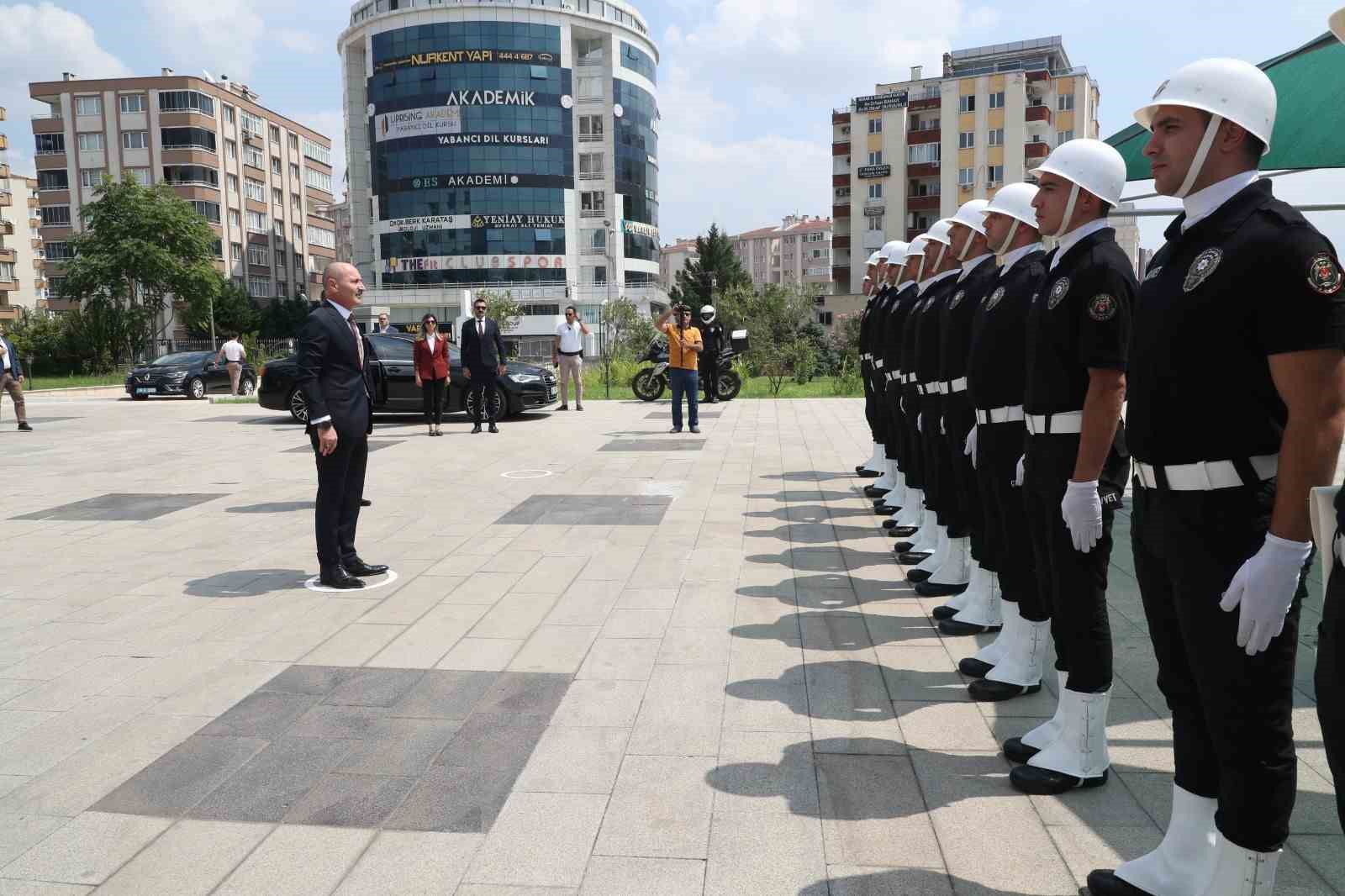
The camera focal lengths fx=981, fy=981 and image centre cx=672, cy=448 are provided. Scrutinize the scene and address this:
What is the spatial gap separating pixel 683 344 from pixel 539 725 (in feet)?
37.0

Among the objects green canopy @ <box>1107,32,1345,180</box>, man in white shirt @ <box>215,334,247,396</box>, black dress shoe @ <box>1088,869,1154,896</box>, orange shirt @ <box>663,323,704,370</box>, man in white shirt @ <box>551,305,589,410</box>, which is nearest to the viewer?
black dress shoe @ <box>1088,869,1154,896</box>

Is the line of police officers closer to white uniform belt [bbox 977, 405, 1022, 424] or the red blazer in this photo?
white uniform belt [bbox 977, 405, 1022, 424]

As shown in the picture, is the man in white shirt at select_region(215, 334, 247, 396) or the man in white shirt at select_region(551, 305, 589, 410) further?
the man in white shirt at select_region(215, 334, 247, 396)

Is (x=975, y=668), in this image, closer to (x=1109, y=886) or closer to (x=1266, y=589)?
(x=1109, y=886)

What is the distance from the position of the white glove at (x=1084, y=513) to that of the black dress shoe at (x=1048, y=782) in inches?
31.3

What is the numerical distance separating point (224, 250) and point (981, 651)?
9210 centimetres

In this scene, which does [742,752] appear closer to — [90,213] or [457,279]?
[90,213]

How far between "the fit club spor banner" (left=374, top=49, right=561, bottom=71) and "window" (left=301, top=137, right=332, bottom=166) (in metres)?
28.1

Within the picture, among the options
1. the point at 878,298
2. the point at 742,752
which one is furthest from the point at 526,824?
the point at 878,298

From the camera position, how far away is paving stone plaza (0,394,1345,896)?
2.98m

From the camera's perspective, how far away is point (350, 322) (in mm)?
6531

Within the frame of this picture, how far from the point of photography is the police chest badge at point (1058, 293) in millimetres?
3444

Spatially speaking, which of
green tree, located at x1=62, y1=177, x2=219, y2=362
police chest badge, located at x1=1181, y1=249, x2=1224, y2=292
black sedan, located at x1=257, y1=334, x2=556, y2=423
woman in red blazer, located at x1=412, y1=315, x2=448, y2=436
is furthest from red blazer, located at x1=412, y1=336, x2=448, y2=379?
green tree, located at x1=62, y1=177, x2=219, y2=362

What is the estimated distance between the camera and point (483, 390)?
1625cm
